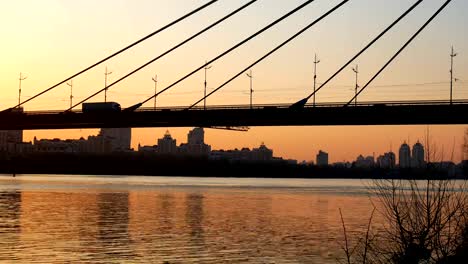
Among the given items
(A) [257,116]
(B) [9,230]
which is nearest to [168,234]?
(B) [9,230]

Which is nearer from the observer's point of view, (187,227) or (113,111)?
(187,227)

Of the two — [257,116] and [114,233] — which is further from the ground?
[257,116]

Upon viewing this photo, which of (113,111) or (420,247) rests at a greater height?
(113,111)

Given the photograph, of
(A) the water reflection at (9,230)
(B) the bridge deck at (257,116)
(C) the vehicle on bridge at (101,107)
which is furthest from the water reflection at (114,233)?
(C) the vehicle on bridge at (101,107)

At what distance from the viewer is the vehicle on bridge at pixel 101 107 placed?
81125 mm

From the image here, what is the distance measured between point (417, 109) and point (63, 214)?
34.0 metres

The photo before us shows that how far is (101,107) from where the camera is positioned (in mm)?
81875

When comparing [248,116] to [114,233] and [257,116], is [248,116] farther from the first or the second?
[114,233]

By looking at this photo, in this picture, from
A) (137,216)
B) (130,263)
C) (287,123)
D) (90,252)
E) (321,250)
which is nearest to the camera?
(130,263)

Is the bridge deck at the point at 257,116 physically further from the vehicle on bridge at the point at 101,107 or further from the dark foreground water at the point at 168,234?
the dark foreground water at the point at 168,234

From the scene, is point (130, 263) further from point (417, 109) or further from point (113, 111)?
point (113, 111)

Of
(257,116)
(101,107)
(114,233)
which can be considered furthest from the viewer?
(101,107)

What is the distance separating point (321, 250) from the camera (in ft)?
92.9

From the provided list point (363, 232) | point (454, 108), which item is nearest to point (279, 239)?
point (363, 232)
